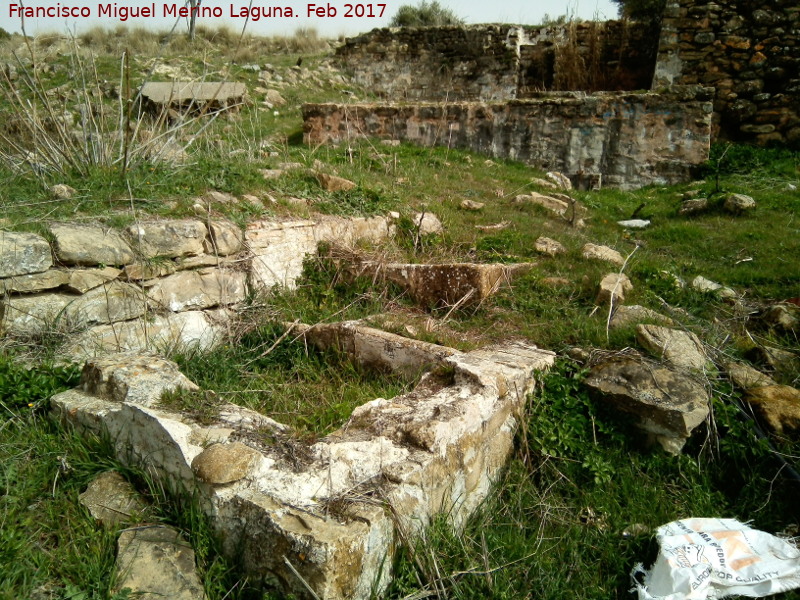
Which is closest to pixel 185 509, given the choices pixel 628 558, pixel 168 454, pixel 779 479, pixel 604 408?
pixel 168 454

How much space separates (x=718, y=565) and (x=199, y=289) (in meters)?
3.57

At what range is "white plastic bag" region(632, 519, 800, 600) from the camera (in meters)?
2.24

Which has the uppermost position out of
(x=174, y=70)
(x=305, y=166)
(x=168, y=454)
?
(x=174, y=70)

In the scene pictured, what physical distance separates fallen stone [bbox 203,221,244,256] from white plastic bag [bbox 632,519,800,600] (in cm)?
342

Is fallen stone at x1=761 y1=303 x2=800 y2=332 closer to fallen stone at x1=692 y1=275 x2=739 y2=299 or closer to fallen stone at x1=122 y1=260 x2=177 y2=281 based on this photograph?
fallen stone at x1=692 y1=275 x2=739 y2=299

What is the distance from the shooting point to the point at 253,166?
18.5 feet

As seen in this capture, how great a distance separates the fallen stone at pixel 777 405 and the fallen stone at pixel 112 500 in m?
3.00

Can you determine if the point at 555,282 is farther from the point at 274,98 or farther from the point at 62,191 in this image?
the point at 274,98

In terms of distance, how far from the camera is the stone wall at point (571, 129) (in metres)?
→ 8.43

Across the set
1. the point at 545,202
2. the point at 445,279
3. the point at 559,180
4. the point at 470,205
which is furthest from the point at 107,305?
the point at 559,180

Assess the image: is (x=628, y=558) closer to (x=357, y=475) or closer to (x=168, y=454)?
(x=357, y=475)

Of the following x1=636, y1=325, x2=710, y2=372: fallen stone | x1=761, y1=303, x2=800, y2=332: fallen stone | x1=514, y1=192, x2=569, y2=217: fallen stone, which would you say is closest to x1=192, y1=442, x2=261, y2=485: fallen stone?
x1=636, y1=325, x2=710, y2=372: fallen stone

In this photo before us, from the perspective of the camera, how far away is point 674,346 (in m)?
3.38

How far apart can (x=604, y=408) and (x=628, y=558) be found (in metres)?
0.84
